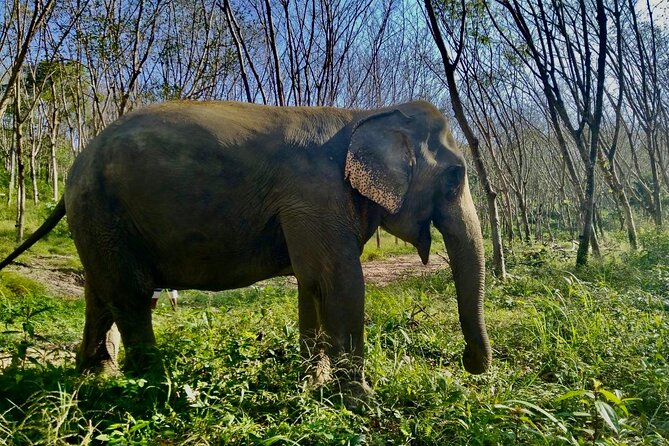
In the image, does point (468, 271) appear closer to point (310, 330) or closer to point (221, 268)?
point (310, 330)

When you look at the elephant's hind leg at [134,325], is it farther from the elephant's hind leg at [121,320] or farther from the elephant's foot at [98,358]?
the elephant's foot at [98,358]

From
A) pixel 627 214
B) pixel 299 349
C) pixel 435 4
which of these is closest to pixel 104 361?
pixel 299 349

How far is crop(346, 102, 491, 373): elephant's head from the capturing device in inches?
135

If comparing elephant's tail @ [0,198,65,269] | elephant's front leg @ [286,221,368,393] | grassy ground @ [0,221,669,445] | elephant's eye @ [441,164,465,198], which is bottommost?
grassy ground @ [0,221,669,445]

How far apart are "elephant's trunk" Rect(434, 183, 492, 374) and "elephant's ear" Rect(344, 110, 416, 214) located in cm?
42

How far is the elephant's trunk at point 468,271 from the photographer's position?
3.44 meters

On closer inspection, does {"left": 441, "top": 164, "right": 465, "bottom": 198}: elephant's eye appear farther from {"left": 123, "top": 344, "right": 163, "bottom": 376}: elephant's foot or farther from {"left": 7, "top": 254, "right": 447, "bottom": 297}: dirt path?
{"left": 7, "top": 254, "right": 447, "bottom": 297}: dirt path

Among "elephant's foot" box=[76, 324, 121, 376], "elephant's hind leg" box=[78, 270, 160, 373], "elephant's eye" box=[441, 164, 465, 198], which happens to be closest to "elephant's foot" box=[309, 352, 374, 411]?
"elephant's hind leg" box=[78, 270, 160, 373]

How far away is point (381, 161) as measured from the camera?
3.43 m

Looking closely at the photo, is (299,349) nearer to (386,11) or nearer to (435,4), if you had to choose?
(435,4)

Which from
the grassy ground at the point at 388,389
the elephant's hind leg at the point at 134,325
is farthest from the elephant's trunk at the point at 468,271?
the elephant's hind leg at the point at 134,325

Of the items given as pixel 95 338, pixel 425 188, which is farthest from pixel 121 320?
pixel 425 188

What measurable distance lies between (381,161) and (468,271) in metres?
0.96

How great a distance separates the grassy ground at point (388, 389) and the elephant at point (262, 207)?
0.30m
